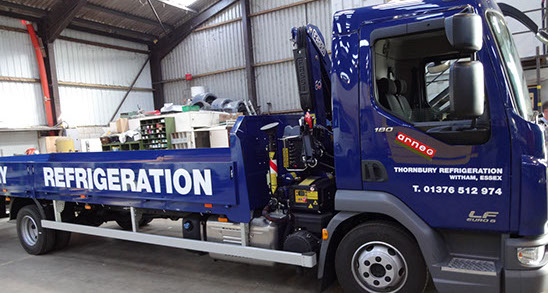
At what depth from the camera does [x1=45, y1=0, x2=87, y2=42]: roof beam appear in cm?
1441

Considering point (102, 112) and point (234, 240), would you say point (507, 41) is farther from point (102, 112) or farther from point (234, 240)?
point (102, 112)

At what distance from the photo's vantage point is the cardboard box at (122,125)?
15.4 m

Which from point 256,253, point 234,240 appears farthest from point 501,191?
point 234,240

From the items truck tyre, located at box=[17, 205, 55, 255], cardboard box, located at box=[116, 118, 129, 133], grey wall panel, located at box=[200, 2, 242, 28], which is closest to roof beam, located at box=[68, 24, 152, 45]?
grey wall panel, located at box=[200, 2, 242, 28]

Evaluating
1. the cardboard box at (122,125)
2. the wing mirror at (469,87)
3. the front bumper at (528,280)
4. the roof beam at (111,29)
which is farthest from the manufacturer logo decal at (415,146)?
the roof beam at (111,29)

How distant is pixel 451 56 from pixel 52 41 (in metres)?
16.3

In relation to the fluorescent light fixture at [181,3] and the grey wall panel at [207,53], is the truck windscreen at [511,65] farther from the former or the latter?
the fluorescent light fixture at [181,3]

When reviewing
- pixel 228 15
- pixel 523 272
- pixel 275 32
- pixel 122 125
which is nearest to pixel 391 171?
pixel 523 272

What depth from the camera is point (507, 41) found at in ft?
9.55

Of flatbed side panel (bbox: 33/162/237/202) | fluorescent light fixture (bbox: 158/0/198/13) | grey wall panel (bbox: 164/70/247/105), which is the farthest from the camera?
grey wall panel (bbox: 164/70/247/105)

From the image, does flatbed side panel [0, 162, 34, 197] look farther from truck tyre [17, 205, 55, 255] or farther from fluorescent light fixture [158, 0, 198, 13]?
fluorescent light fixture [158, 0, 198, 13]

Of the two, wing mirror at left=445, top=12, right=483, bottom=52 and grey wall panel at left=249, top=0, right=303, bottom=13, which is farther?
grey wall panel at left=249, top=0, right=303, bottom=13

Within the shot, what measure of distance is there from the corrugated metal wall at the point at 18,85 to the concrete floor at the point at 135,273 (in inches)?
397

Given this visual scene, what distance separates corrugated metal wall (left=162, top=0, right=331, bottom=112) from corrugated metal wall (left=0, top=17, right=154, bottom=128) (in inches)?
77.9
